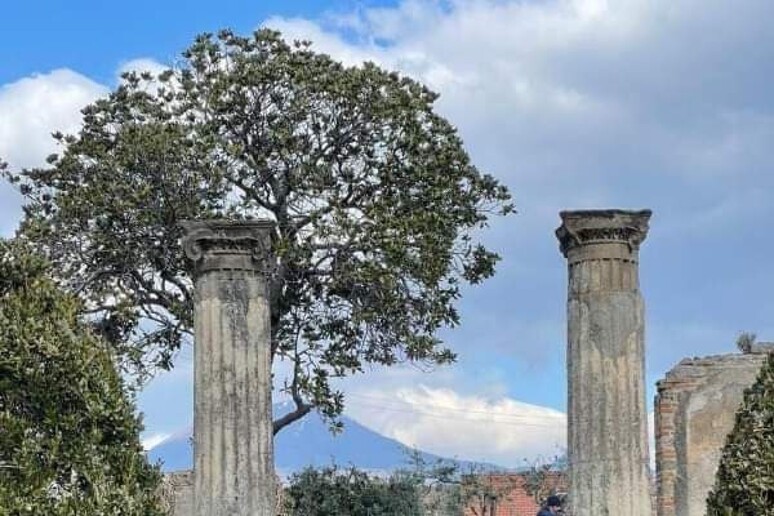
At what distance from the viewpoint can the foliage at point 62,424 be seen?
812cm

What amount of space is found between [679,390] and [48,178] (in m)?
10.3

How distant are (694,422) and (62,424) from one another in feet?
34.9

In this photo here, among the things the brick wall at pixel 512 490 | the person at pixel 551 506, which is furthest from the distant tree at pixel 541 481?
the person at pixel 551 506

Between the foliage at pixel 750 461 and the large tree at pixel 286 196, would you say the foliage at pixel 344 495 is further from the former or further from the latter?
the foliage at pixel 750 461

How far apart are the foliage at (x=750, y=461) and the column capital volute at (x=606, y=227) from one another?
2151 millimetres

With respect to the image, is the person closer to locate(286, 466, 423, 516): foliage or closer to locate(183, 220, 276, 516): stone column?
locate(183, 220, 276, 516): stone column

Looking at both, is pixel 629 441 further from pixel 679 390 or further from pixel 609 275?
pixel 679 390

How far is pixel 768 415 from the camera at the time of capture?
8.06m

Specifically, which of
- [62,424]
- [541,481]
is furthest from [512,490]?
[62,424]

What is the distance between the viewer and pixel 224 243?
10.2m

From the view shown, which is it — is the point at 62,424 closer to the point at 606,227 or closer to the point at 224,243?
the point at 224,243

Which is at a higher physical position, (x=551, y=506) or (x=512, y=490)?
(x=512, y=490)

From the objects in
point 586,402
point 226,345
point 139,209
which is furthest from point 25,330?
point 139,209

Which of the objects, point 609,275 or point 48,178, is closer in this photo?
point 609,275
